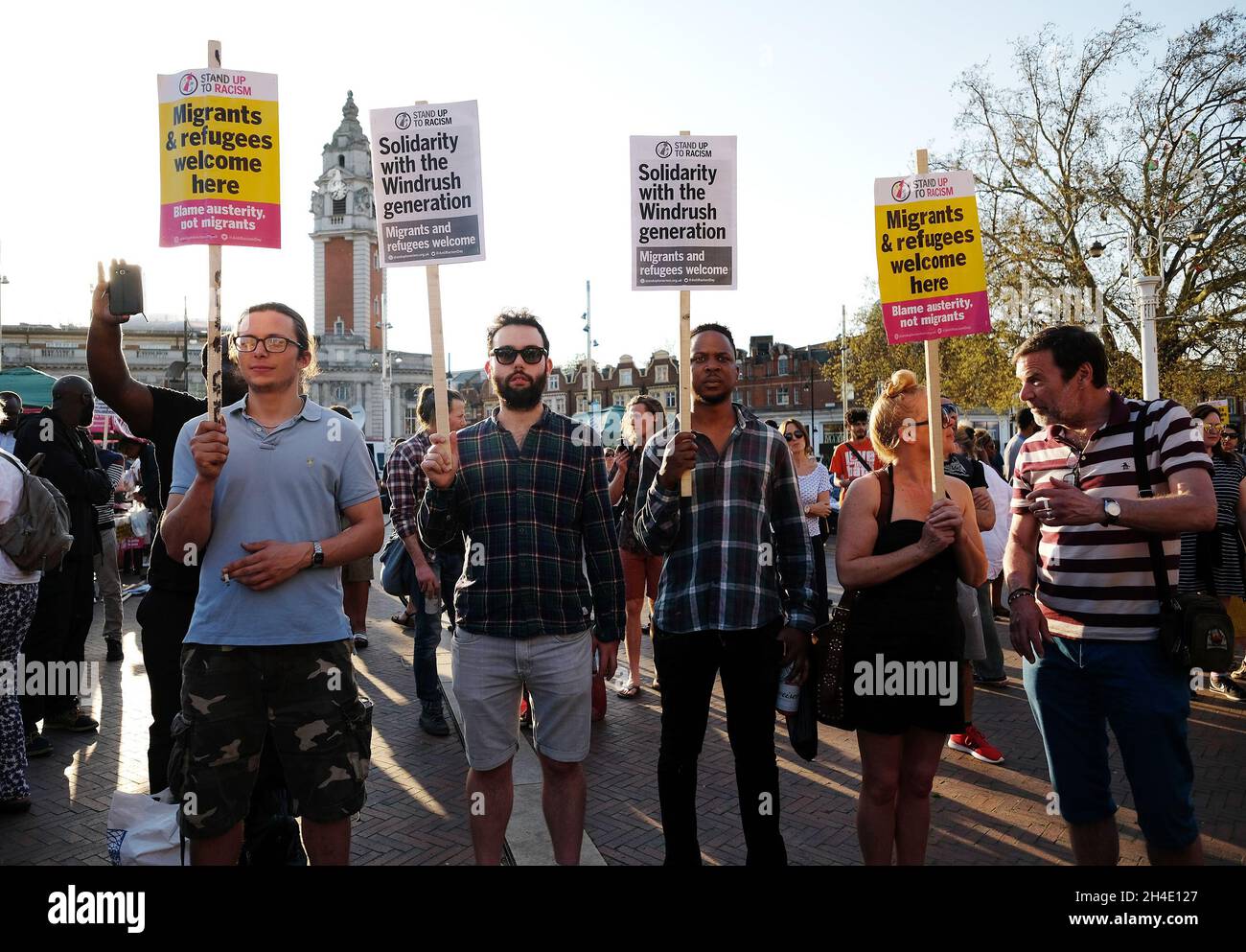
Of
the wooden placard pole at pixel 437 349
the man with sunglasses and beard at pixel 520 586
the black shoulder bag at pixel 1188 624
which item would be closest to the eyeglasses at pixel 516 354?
the man with sunglasses and beard at pixel 520 586

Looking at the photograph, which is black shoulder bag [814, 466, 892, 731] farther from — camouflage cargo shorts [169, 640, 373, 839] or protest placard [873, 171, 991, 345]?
camouflage cargo shorts [169, 640, 373, 839]

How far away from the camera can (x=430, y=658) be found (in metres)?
6.07

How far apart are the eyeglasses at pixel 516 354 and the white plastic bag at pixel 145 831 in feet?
6.49

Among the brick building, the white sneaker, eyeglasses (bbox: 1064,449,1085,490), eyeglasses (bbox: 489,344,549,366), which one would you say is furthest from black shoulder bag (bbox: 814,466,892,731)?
the brick building

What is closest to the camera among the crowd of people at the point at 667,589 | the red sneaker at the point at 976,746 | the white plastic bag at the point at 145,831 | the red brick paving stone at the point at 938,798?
the crowd of people at the point at 667,589

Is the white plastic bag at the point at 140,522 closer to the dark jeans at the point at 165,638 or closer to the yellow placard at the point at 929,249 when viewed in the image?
the dark jeans at the point at 165,638

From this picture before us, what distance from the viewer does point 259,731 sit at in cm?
302

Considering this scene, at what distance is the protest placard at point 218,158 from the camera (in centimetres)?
318

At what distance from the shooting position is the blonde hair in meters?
3.66

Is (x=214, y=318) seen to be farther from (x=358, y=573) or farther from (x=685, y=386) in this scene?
(x=358, y=573)

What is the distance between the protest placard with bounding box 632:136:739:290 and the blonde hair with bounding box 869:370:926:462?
816 millimetres

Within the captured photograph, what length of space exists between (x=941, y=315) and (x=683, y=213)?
4.03ft
